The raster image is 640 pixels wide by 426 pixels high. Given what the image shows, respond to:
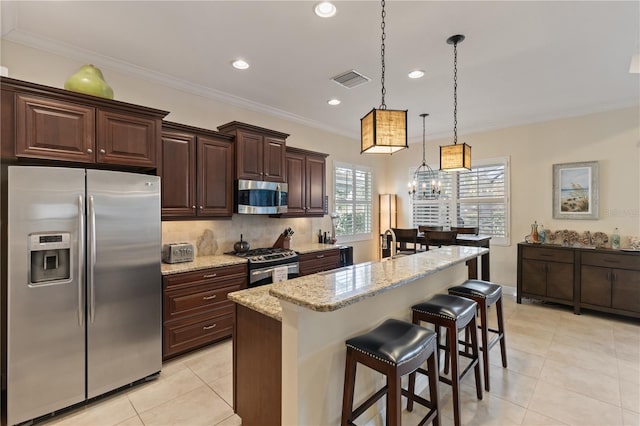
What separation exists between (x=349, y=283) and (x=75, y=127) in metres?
2.43

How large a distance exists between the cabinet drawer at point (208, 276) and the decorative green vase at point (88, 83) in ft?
5.55

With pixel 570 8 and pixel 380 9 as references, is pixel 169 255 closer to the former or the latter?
pixel 380 9

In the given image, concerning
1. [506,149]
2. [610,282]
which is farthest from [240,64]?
[610,282]

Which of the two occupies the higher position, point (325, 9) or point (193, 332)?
point (325, 9)

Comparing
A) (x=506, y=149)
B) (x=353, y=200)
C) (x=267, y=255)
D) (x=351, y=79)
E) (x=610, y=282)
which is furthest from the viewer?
(x=353, y=200)

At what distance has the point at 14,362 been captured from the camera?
6.51ft

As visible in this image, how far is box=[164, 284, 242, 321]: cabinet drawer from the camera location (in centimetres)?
284

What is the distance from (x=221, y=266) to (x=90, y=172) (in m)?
1.47

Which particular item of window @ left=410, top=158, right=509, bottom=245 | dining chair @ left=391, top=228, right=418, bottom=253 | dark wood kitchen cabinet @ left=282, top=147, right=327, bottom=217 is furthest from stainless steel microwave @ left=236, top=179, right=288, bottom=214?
window @ left=410, top=158, right=509, bottom=245

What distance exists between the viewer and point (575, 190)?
15.1 ft

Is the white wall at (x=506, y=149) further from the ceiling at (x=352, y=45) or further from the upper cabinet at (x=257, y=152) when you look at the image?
the upper cabinet at (x=257, y=152)

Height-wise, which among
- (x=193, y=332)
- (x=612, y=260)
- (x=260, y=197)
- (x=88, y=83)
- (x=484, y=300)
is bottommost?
(x=193, y=332)

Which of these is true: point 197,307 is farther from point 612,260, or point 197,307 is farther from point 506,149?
point 506,149

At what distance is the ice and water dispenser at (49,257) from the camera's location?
2.04 meters
